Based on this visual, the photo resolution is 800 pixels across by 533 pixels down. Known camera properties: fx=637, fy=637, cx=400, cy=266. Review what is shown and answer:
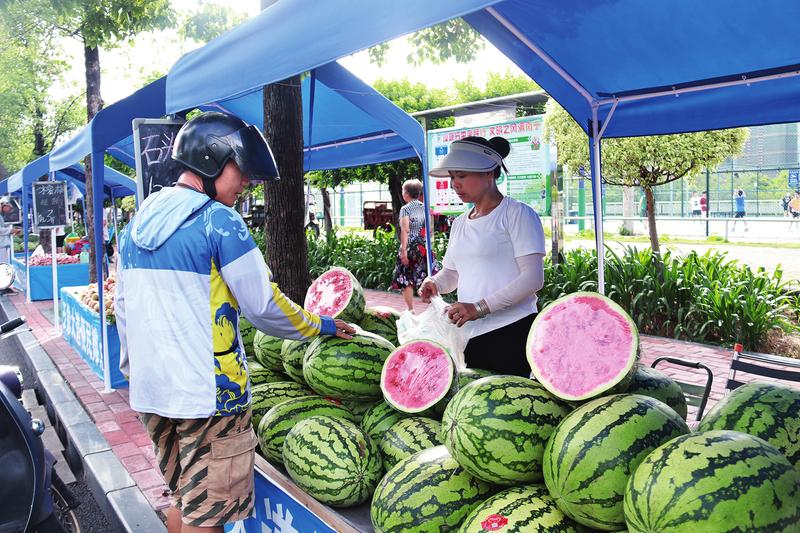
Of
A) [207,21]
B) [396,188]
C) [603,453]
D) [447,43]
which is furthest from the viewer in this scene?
[396,188]

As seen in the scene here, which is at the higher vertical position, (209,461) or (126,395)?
(209,461)

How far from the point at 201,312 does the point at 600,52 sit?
2.74m

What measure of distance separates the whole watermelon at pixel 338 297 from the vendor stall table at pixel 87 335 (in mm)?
3878

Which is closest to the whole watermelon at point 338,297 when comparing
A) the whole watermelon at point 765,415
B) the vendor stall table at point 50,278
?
the whole watermelon at point 765,415

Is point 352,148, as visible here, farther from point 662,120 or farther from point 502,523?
point 502,523

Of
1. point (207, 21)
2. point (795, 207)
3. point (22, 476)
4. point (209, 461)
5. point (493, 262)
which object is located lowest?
point (22, 476)

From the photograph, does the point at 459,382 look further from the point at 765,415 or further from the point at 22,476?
the point at 22,476

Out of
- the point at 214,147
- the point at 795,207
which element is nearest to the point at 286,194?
the point at 214,147

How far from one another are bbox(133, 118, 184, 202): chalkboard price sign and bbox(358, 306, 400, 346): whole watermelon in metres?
2.16

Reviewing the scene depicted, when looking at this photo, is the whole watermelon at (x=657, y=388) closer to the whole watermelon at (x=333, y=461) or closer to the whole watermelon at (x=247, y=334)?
the whole watermelon at (x=333, y=461)

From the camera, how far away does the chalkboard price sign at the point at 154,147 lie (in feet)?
16.2

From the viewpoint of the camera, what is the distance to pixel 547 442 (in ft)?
6.53

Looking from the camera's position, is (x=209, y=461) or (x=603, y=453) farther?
(x=209, y=461)

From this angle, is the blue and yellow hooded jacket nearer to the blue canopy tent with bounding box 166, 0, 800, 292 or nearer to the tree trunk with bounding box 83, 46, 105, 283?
the blue canopy tent with bounding box 166, 0, 800, 292
